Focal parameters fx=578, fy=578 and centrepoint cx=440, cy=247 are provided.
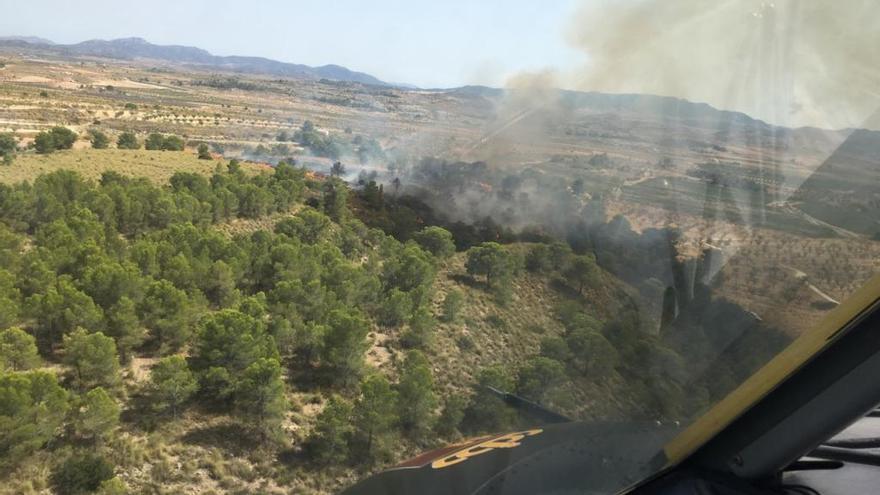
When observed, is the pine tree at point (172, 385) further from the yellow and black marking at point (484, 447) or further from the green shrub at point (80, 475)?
the yellow and black marking at point (484, 447)

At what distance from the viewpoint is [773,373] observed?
48.1 inches

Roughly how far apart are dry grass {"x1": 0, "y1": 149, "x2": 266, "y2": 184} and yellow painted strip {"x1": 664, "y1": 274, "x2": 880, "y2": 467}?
22.8 m

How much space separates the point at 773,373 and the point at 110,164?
26816 millimetres

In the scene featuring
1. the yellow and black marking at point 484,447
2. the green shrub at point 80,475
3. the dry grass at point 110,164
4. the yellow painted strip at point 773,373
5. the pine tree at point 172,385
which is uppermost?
the yellow painted strip at point 773,373

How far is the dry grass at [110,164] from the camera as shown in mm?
21484

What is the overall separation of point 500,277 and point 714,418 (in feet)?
Result: 36.1

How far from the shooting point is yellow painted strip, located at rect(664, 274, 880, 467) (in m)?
1.05

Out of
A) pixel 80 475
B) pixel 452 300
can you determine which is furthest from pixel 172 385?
pixel 452 300

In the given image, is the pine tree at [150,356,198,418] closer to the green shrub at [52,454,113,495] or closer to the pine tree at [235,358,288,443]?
the pine tree at [235,358,288,443]

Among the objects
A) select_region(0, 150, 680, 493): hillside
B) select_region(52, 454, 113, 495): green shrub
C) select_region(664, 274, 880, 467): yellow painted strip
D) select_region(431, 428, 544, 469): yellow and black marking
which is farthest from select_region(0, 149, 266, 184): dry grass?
select_region(664, 274, 880, 467): yellow painted strip

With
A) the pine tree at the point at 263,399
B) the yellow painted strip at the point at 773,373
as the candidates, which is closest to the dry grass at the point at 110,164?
the pine tree at the point at 263,399

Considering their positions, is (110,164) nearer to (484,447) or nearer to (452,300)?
(452,300)

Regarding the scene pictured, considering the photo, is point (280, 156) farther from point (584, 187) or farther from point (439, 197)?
point (584, 187)

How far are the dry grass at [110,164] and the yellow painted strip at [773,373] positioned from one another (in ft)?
74.7
